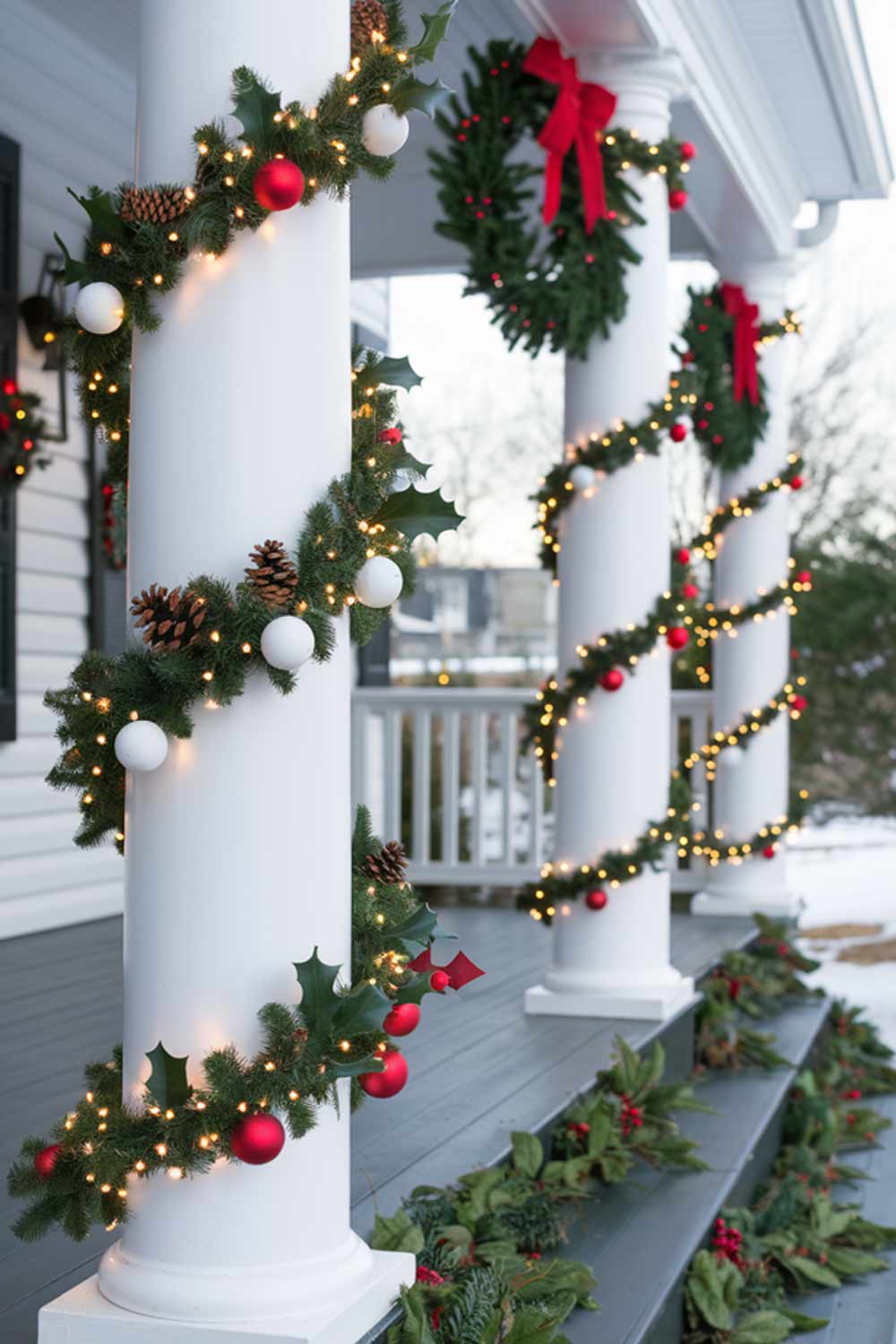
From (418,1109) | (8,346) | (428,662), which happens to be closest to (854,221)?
(428,662)

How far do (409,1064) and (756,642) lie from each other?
3.33m

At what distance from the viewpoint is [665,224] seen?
480 cm

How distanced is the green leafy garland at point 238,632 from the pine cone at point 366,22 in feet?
1.61

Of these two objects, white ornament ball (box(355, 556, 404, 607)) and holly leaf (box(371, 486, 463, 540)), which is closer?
white ornament ball (box(355, 556, 404, 607))

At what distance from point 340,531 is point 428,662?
12362 millimetres

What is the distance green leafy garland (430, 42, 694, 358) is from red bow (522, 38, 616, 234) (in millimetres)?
80

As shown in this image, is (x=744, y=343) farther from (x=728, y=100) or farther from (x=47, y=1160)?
(x=47, y=1160)

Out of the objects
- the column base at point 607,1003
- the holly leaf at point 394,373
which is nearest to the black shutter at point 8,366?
the column base at point 607,1003

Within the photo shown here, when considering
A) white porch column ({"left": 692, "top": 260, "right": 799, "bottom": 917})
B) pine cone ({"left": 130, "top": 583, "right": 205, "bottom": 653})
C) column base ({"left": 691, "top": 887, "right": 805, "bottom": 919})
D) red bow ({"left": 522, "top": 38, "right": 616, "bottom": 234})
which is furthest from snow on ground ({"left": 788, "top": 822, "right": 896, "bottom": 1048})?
pine cone ({"left": 130, "top": 583, "right": 205, "bottom": 653})

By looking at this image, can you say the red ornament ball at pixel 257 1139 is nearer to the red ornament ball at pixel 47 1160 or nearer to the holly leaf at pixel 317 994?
the holly leaf at pixel 317 994

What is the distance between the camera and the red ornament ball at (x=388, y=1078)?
2.15m

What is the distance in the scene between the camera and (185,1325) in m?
2.00

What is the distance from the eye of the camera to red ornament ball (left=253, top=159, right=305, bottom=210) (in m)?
1.97

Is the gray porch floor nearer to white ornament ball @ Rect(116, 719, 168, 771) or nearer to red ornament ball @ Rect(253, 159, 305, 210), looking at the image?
white ornament ball @ Rect(116, 719, 168, 771)
